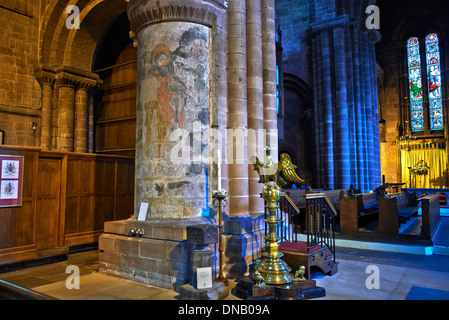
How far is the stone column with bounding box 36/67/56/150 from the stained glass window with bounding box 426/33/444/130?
2480 centimetres

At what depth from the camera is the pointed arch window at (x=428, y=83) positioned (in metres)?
23.0

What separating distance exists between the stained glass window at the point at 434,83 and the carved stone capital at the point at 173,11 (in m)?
23.9

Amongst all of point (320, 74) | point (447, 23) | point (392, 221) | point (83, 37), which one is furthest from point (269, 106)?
point (447, 23)

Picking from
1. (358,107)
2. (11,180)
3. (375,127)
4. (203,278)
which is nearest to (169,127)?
(203,278)

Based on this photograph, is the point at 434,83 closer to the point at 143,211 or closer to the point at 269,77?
the point at 269,77

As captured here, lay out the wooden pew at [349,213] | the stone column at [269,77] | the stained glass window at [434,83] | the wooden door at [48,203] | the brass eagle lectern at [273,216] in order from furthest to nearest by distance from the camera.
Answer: the stained glass window at [434,83] < the wooden pew at [349,213] < the wooden door at [48,203] < the stone column at [269,77] < the brass eagle lectern at [273,216]

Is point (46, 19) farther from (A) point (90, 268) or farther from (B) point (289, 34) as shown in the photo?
(B) point (289, 34)

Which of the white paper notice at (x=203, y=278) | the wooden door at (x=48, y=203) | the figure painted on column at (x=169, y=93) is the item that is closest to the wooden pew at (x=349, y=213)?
the figure painted on column at (x=169, y=93)

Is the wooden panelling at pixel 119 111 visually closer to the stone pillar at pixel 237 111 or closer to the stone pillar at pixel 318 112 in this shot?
the stone pillar at pixel 237 111

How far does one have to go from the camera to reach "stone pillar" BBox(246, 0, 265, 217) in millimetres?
5715

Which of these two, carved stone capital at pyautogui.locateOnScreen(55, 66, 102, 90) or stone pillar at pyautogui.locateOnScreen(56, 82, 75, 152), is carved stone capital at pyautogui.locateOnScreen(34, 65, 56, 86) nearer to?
carved stone capital at pyautogui.locateOnScreen(55, 66, 102, 90)

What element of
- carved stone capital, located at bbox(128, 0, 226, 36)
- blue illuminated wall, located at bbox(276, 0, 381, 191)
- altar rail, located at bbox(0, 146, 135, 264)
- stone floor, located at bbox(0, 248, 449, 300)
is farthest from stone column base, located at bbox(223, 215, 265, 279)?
blue illuminated wall, located at bbox(276, 0, 381, 191)

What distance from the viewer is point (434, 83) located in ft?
75.6

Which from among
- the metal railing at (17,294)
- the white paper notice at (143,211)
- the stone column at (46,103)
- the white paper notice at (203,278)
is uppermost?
the stone column at (46,103)
